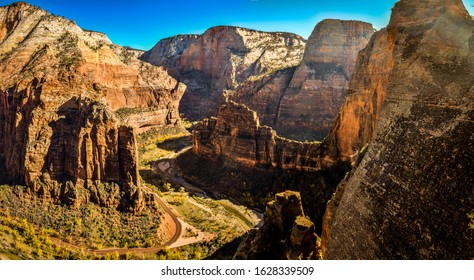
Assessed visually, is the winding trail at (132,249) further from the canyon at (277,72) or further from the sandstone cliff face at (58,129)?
the canyon at (277,72)

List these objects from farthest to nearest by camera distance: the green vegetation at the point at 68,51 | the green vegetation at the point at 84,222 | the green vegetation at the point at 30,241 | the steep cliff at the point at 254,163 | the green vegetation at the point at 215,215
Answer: the green vegetation at the point at 68,51, the steep cliff at the point at 254,163, the green vegetation at the point at 215,215, the green vegetation at the point at 84,222, the green vegetation at the point at 30,241

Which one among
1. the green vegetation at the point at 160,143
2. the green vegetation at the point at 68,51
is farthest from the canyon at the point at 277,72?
the green vegetation at the point at 68,51

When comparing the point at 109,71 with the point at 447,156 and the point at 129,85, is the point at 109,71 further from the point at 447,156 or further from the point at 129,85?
the point at 447,156

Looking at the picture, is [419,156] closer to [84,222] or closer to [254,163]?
[84,222]

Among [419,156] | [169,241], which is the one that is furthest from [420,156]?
[169,241]

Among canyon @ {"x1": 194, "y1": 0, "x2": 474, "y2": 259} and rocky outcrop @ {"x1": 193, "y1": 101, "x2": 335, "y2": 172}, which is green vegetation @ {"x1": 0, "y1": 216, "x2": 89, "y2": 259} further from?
rocky outcrop @ {"x1": 193, "y1": 101, "x2": 335, "y2": 172}

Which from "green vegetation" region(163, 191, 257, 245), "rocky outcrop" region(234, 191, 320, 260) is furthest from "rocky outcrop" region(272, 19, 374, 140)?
"rocky outcrop" region(234, 191, 320, 260)
